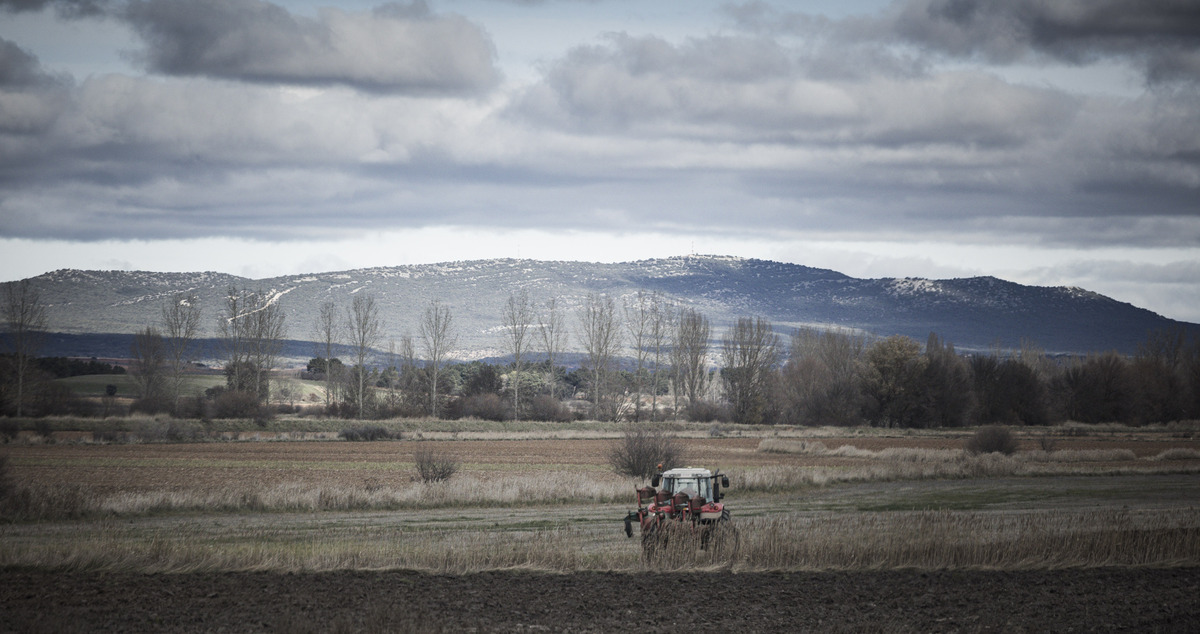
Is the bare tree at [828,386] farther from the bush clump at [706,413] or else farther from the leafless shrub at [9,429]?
the leafless shrub at [9,429]

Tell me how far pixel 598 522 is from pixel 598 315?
9104cm

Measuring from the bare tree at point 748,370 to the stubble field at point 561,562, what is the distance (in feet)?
214

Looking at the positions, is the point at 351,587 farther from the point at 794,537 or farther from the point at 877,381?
the point at 877,381

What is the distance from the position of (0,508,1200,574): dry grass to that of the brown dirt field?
51cm

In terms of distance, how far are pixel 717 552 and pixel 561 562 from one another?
3.39 metres

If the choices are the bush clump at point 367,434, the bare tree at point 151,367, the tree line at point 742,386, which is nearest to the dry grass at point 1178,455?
the tree line at point 742,386

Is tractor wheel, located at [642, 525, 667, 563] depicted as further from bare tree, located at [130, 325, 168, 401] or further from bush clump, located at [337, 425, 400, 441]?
bare tree, located at [130, 325, 168, 401]

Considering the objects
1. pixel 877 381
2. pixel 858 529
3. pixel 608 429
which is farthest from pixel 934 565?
pixel 877 381

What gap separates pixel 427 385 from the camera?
107m

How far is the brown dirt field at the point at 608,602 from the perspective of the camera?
1559 cm

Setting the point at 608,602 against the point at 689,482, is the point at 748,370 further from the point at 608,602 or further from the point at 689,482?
the point at 608,602

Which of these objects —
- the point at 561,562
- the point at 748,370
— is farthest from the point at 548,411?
the point at 561,562

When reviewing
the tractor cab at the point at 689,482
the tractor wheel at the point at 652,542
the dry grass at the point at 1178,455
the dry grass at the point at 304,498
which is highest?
the tractor cab at the point at 689,482

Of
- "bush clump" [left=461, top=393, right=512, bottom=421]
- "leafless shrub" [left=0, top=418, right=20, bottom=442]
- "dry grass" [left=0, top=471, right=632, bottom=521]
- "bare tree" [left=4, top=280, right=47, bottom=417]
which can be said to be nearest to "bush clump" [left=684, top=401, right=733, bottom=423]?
"bush clump" [left=461, top=393, right=512, bottom=421]
